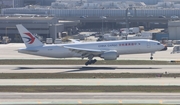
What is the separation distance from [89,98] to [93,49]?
32338 mm

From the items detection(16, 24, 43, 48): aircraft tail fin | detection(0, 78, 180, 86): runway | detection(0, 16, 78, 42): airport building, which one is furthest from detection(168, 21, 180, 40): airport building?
detection(0, 78, 180, 86): runway

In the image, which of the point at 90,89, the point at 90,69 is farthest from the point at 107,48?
the point at 90,89

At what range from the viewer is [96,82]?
225 ft

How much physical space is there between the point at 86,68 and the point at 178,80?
18.3m

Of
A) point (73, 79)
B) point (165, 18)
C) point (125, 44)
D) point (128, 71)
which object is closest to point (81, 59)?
point (125, 44)

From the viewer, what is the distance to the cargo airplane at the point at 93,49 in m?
88.1

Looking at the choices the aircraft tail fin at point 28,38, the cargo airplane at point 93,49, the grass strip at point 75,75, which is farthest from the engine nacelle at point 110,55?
the grass strip at point 75,75

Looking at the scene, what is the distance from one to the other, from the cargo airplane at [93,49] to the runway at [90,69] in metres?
1.93

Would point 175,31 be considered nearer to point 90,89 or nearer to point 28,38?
point 28,38

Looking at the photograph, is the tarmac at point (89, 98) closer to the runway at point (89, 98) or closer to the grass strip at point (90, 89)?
the runway at point (89, 98)

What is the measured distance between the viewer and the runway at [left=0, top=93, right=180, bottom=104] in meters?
55.1

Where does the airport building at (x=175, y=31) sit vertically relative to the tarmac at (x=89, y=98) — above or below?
below

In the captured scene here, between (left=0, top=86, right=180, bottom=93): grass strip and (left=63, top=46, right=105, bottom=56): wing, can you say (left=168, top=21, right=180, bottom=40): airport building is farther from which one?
(left=0, top=86, right=180, bottom=93): grass strip

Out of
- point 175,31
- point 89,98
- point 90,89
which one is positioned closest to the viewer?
point 89,98
